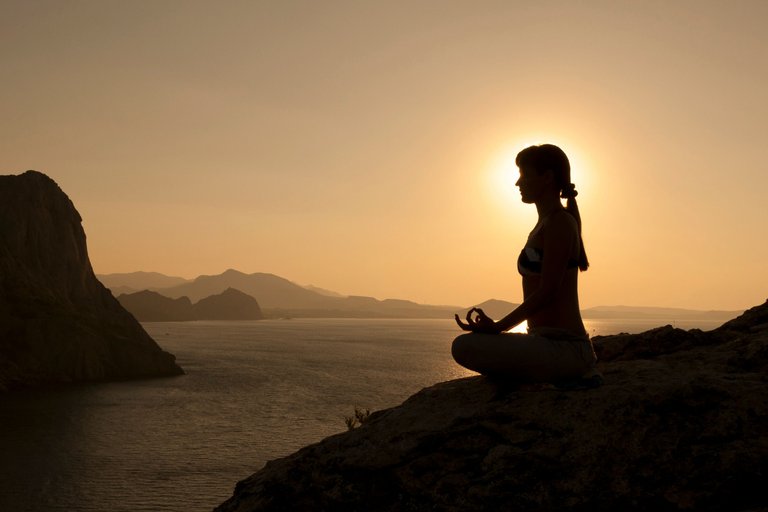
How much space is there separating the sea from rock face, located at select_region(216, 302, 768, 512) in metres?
36.9

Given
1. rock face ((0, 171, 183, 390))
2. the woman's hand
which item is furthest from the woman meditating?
rock face ((0, 171, 183, 390))

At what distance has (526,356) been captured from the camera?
609 centimetres

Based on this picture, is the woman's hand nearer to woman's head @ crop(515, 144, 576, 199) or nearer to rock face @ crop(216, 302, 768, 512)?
rock face @ crop(216, 302, 768, 512)

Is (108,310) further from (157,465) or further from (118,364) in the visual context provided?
(157,465)

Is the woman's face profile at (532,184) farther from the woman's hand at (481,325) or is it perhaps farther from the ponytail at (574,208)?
the woman's hand at (481,325)

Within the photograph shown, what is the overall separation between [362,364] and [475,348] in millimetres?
120647

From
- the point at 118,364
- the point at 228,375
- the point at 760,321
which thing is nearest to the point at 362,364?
the point at 228,375

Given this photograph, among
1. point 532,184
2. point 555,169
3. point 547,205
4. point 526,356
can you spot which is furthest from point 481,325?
point 555,169

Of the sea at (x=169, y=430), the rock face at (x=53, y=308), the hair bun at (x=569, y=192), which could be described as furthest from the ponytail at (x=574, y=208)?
the rock face at (x=53, y=308)

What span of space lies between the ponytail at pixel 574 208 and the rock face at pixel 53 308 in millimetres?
86949

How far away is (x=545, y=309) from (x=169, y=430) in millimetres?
63036

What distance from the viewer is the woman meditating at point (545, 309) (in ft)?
19.9

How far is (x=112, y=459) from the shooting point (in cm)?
5175

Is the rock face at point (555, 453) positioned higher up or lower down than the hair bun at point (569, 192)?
lower down
